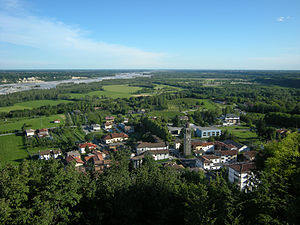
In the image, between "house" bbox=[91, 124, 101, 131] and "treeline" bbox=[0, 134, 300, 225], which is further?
"house" bbox=[91, 124, 101, 131]

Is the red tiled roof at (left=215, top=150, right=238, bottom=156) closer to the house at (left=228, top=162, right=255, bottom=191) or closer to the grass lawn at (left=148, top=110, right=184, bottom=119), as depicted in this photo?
the house at (left=228, top=162, right=255, bottom=191)

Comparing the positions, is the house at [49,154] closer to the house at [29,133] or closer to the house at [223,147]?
the house at [29,133]

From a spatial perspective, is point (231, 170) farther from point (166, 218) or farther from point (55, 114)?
point (55, 114)

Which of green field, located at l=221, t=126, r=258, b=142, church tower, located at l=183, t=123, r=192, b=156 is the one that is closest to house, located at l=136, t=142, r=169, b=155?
church tower, located at l=183, t=123, r=192, b=156

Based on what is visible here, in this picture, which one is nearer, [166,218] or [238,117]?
[166,218]

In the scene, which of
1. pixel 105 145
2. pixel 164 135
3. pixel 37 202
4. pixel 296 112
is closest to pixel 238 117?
pixel 296 112

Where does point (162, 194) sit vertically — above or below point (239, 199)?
below

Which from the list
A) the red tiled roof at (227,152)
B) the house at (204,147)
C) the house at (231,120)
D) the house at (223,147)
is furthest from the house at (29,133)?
the house at (231,120)
